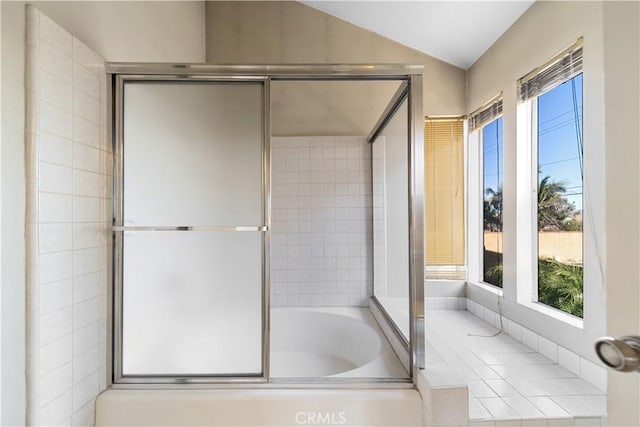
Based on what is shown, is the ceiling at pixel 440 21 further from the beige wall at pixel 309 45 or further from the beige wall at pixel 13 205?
the beige wall at pixel 13 205

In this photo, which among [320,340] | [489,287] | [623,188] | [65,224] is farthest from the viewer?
[320,340]

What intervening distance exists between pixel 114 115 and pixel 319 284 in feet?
6.76

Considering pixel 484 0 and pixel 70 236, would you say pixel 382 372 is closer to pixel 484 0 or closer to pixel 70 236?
pixel 70 236

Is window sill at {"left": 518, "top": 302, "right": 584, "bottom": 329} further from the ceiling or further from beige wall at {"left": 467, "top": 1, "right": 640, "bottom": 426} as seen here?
the ceiling

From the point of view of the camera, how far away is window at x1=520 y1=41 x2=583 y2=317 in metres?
1.93

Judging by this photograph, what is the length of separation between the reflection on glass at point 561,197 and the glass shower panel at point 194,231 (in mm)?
1740

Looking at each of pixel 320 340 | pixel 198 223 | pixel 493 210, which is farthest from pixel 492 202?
pixel 198 223

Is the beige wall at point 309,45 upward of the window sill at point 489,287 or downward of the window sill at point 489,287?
upward

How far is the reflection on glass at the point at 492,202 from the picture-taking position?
8.90ft

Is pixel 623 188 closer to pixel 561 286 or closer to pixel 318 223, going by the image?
pixel 561 286

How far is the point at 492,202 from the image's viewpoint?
9.27 ft

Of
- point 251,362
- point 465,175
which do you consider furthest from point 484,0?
point 251,362

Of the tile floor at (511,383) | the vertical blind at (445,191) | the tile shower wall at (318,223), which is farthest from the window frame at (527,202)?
the tile shower wall at (318,223)

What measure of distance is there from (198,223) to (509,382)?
5.65 ft
